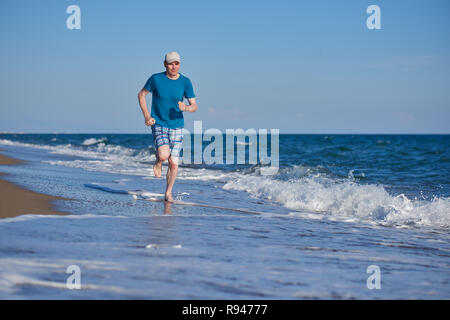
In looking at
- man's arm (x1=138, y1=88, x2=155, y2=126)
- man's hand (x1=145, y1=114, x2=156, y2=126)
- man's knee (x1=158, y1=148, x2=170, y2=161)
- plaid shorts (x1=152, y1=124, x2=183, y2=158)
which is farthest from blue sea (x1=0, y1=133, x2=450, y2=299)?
man's arm (x1=138, y1=88, x2=155, y2=126)

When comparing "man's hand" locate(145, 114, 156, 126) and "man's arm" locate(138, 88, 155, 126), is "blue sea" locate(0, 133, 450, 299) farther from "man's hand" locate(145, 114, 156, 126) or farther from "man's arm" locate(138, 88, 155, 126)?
"man's arm" locate(138, 88, 155, 126)

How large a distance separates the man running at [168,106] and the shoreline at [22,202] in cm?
157

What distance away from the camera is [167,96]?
6039 mm

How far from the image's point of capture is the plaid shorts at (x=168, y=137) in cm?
620

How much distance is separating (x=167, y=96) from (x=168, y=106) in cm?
14

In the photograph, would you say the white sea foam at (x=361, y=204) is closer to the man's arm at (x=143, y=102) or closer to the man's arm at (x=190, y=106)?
the man's arm at (x=190, y=106)

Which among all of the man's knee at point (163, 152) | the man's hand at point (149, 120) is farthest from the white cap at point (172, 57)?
the man's knee at point (163, 152)

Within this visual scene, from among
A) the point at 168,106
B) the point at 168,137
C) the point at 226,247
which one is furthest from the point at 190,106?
the point at 226,247

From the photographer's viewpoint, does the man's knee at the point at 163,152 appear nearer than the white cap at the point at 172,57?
No

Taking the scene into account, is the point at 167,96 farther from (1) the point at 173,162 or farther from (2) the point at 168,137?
(1) the point at 173,162

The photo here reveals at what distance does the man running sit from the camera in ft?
19.7
